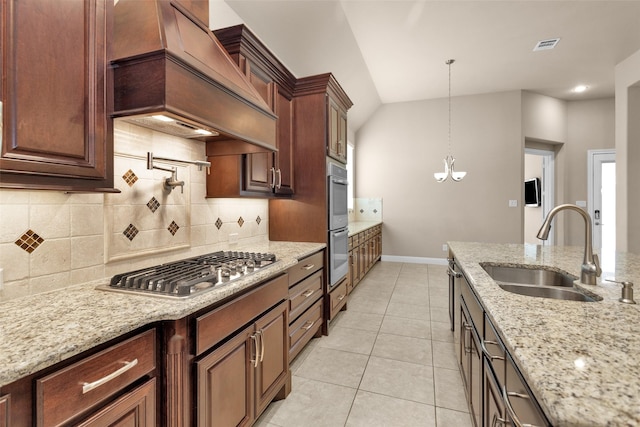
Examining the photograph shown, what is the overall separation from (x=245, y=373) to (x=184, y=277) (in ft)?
1.81

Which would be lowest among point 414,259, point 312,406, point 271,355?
point 312,406

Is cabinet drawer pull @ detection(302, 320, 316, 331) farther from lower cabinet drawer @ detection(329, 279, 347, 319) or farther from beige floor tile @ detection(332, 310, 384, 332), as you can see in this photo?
beige floor tile @ detection(332, 310, 384, 332)

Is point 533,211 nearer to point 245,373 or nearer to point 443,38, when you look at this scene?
point 443,38

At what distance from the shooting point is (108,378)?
87 centimetres

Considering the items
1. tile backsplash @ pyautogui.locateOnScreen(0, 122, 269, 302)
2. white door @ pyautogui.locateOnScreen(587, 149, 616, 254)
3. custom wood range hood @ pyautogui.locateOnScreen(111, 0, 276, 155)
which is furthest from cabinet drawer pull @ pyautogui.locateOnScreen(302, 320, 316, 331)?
white door @ pyautogui.locateOnScreen(587, 149, 616, 254)

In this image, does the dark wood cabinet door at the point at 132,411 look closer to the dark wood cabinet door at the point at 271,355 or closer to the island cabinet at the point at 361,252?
the dark wood cabinet door at the point at 271,355

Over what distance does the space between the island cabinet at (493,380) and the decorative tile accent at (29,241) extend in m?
1.75

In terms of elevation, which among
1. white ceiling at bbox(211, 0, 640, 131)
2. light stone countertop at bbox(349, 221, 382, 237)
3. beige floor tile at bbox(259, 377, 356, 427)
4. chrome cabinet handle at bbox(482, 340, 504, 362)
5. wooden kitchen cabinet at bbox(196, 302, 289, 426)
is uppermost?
white ceiling at bbox(211, 0, 640, 131)

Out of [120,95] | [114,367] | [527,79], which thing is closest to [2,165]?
[120,95]

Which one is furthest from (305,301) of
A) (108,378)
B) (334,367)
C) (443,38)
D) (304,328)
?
(443,38)

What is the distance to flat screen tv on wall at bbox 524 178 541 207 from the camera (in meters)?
6.20

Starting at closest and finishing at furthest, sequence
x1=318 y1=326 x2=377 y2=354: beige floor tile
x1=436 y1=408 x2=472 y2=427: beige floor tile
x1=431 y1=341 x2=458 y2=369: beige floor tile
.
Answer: x1=436 y1=408 x2=472 y2=427: beige floor tile
x1=431 y1=341 x2=458 y2=369: beige floor tile
x1=318 y1=326 x2=377 y2=354: beige floor tile

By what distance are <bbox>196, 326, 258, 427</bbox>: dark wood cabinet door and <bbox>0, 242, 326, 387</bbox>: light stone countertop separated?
249 mm

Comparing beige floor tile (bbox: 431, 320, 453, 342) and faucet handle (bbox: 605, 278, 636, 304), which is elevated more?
faucet handle (bbox: 605, 278, 636, 304)
